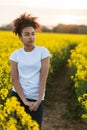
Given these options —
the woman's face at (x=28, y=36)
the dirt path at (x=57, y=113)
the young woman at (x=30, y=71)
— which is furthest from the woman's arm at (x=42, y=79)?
the dirt path at (x=57, y=113)

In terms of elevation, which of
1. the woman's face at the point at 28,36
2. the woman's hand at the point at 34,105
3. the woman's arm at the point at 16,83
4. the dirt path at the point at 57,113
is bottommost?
the dirt path at the point at 57,113

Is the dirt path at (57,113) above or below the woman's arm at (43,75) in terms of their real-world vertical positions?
below

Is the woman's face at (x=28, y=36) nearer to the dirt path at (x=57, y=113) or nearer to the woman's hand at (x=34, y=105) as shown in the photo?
the woman's hand at (x=34, y=105)

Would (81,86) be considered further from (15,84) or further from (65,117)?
(15,84)

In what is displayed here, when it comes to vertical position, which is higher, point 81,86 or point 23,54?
point 23,54

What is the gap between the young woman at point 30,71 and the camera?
4.83 meters

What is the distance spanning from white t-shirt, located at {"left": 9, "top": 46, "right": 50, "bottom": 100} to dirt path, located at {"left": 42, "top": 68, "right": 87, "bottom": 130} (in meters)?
3.55

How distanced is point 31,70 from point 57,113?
4.84m

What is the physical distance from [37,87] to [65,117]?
173 inches

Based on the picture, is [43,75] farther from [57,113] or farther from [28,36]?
[57,113]

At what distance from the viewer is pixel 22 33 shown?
16.1 feet

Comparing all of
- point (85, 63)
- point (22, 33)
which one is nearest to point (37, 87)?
point (22, 33)

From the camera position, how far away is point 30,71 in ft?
15.9

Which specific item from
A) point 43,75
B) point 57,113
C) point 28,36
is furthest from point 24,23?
point 57,113
